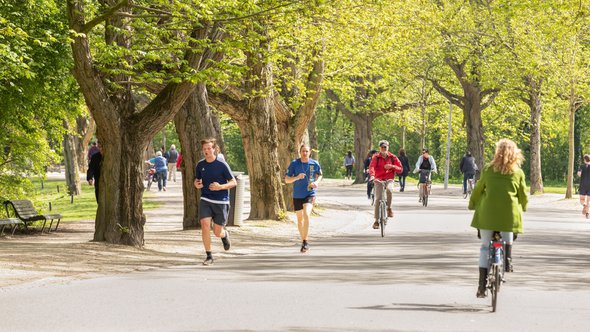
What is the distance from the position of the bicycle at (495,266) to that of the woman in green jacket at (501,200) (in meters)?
0.09

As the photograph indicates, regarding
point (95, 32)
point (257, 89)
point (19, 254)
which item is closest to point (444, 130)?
point (257, 89)

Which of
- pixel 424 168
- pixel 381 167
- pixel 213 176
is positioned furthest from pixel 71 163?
pixel 213 176

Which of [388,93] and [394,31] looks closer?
[394,31]

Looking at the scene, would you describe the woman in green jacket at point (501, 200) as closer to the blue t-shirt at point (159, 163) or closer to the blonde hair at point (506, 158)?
the blonde hair at point (506, 158)

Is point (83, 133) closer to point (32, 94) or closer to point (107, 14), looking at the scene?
point (32, 94)

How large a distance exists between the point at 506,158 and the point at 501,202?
0.42 metres

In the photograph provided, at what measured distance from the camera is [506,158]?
38.2 feet

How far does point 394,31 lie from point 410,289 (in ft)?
64.2

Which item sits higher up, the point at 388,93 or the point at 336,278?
the point at 388,93

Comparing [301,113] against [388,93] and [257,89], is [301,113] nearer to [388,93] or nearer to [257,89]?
[257,89]

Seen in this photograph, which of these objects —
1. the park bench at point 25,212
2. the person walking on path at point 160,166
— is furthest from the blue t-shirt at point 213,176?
the person walking on path at point 160,166

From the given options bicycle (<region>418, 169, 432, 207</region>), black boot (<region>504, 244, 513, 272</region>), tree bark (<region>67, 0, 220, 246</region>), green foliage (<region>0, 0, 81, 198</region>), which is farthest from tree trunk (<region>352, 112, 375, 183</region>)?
black boot (<region>504, 244, 513, 272</region>)

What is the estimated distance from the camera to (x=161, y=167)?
49000 millimetres

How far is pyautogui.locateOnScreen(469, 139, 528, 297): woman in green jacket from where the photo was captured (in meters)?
11.6
